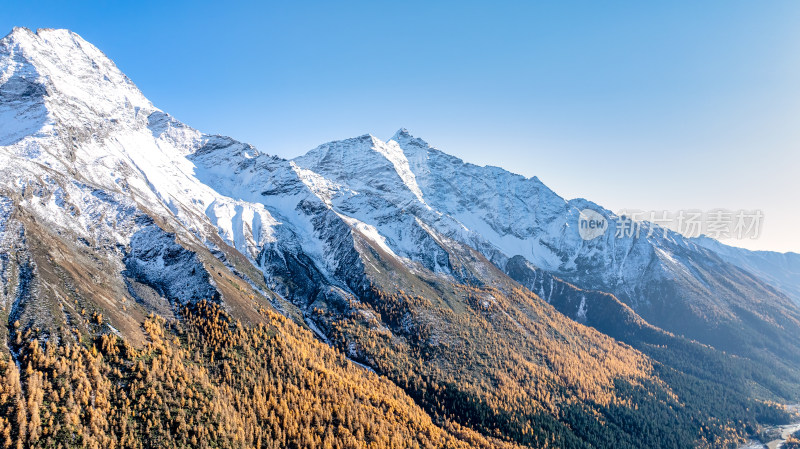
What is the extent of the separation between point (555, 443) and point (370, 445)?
338 ft

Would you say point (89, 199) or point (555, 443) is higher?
point (89, 199)

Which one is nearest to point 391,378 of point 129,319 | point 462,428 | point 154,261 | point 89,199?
point 462,428

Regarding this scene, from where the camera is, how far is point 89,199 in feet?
611

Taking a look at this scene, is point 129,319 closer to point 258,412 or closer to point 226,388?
point 226,388

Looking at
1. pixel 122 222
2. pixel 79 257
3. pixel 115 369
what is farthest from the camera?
pixel 122 222

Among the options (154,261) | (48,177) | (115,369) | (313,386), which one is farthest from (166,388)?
(48,177)

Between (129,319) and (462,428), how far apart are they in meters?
145

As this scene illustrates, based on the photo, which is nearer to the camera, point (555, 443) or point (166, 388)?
point (166, 388)

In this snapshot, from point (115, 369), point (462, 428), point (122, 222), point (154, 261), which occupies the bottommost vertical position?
point (462, 428)

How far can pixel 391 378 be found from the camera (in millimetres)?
189000

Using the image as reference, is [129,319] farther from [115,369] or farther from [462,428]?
[462,428]

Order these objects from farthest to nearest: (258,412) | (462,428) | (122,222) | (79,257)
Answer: (122,222)
(462,428)
(79,257)
(258,412)

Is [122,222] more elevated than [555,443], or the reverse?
[122,222]

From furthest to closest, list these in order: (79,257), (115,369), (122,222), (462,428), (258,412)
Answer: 1. (122,222)
2. (462,428)
3. (79,257)
4. (258,412)
5. (115,369)
